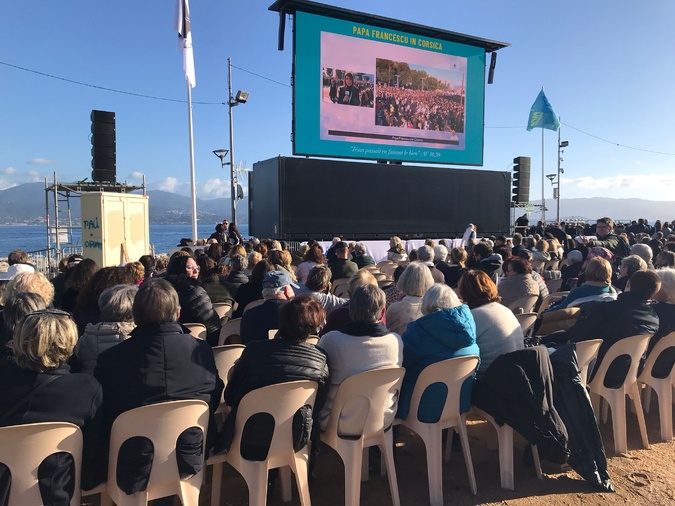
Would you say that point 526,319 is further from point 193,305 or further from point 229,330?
point 193,305

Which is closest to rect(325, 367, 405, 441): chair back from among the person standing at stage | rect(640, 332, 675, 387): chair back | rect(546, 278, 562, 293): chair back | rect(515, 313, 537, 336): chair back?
→ rect(515, 313, 537, 336): chair back

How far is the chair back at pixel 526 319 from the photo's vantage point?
353 centimetres

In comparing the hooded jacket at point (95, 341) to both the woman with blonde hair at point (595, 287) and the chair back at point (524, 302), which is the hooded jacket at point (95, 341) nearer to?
the woman with blonde hair at point (595, 287)

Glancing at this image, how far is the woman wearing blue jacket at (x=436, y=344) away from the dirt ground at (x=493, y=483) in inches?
18.7

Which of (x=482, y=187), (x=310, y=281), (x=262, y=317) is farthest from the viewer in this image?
(x=482, y=187)

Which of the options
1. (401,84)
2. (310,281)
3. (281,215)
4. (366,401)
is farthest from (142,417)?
(401,84)

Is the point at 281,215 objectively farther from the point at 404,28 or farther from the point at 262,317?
the point at 262,317

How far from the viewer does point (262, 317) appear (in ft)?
10.3

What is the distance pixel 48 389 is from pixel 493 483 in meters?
2.38

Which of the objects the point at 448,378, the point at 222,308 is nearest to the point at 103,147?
the point at 222,308

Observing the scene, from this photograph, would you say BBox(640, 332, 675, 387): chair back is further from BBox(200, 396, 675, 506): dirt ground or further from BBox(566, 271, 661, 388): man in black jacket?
BBox(200, 396, 675, 506): dirt ground

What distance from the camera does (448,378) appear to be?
2492 millimetres

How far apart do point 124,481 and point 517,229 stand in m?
16.6

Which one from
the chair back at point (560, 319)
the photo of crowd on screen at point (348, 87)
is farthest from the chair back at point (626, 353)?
the photo of crowd on screen at point (348, 87)
